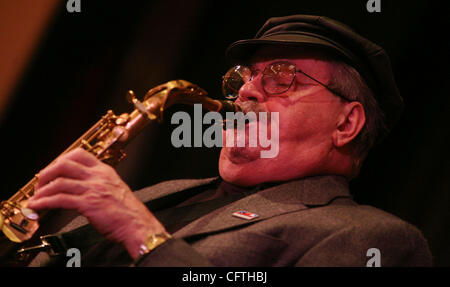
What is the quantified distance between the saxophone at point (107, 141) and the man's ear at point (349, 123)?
2.25 ft

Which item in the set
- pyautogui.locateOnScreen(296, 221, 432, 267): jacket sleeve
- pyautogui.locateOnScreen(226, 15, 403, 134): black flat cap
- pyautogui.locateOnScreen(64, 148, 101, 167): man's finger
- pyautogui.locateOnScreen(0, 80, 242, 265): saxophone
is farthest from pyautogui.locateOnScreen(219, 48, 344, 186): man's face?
pyautogui.locateOnScreen(64, 148, 101, 167): man's finger

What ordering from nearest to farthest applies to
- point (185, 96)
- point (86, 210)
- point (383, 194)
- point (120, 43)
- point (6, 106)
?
point (86, 210), point (185, 96), point (383, 194), point (6, 106), point (120, 43)

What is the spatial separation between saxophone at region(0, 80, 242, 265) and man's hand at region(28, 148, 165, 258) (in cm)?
21

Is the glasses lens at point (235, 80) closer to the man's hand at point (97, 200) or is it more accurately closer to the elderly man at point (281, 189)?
the elderly man at point (281, 189)

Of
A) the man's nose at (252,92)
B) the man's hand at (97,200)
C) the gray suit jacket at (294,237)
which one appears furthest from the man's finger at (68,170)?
the man's nose at (252,92)

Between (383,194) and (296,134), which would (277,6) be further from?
(383,194)

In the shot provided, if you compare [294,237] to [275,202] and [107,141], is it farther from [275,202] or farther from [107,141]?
[107,141]

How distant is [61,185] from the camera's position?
1.46 m

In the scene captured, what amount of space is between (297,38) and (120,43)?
60.5 inches

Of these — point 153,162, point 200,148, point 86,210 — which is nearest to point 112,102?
point 153,162

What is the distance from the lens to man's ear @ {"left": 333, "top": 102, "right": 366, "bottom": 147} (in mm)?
2160

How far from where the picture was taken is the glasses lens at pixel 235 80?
7.59 feet

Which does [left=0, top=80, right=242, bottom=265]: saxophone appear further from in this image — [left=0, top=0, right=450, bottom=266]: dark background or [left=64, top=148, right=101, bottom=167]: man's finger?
[left=0, top=0, right=450, bottom=266]: dark background

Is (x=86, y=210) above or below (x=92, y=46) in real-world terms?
below
